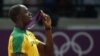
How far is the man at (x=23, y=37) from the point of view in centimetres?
A: 531

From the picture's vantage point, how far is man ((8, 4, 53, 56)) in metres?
5.31

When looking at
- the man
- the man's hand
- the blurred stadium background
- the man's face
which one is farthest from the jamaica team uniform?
the blurred stadium background

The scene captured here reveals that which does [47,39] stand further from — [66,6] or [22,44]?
[66,6]

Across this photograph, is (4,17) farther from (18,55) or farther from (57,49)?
(18,55)

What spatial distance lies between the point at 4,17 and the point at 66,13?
1.58m

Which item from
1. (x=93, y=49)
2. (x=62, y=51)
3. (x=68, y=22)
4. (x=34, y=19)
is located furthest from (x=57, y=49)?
(x=34, y=19)

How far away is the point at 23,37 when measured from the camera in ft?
17.5

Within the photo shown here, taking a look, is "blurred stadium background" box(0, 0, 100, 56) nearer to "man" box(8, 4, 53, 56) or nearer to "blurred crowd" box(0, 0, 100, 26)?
"blurred crowd" box(0, 0, 100, 26)

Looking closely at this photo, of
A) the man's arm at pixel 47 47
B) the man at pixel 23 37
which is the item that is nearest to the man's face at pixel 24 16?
the man at pixel 23 37

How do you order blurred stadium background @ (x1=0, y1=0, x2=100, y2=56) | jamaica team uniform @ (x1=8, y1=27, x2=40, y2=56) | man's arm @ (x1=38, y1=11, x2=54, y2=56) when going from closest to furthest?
jamaica team uniform @ (x1=8, y1=27, x2=40, y2=56) → man's arm @ (x1=38, y1=11, x2=54, y2=56) → blurred stadium background @ (x1=0, y1=0, x2=100, y2=56)

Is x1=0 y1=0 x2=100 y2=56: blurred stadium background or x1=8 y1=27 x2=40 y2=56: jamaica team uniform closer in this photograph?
x1=8 y1=27 x2=40 y2=56: jamaica team uniform

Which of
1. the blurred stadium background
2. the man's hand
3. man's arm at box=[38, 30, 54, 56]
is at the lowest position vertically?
the blurred stadium background

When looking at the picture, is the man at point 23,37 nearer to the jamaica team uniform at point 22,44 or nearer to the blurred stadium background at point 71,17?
the jamaica team uniform at point 22,44

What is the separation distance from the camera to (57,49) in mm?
10977
